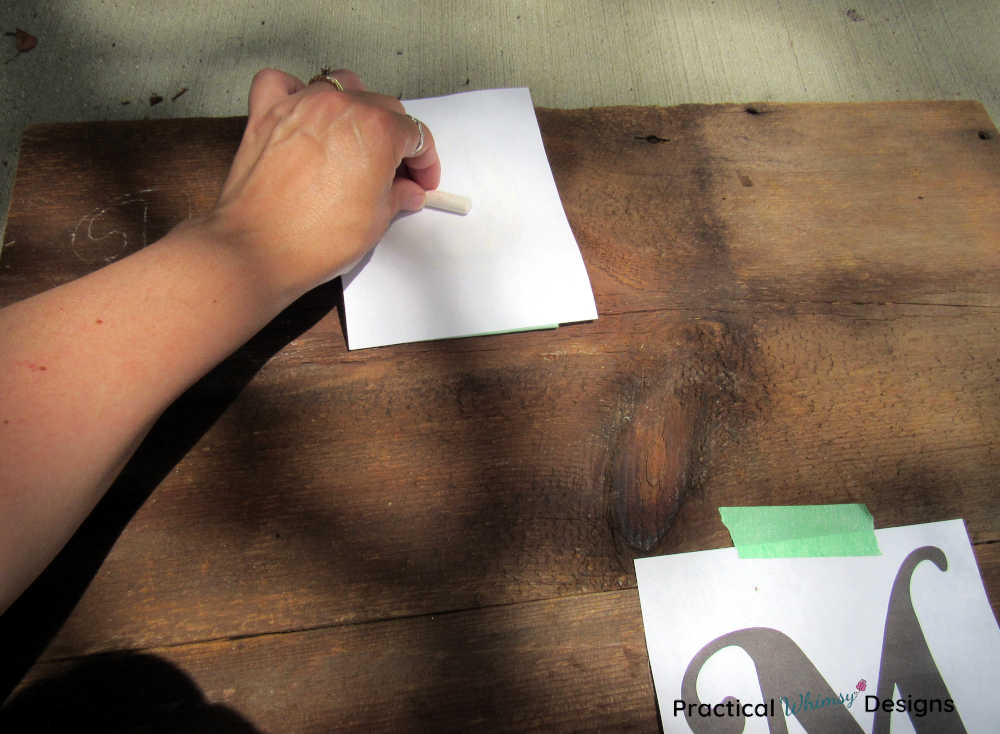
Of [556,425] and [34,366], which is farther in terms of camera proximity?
[556,425]

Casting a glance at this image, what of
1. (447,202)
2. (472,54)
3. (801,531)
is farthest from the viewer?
(472,54)

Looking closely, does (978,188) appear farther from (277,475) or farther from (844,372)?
(277,475)

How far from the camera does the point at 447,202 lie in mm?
674

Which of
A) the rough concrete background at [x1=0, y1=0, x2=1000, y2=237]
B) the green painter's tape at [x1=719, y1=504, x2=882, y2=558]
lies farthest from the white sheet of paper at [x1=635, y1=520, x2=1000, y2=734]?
the rough concrete background at [x1=0, y1=0, x2=1000, y2=237]

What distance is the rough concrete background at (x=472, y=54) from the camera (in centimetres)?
119

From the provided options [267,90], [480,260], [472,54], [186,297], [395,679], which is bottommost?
[395,679]

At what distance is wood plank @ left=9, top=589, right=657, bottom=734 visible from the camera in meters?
0.46

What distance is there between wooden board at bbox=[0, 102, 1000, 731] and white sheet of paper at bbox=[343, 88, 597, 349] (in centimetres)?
3

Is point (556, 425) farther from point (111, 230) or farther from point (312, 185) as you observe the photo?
point (111, 230)

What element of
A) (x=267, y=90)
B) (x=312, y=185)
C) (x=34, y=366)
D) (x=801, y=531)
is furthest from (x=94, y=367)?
(x=801, y=531)

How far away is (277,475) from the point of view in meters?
0.54

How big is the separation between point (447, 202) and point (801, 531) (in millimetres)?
494

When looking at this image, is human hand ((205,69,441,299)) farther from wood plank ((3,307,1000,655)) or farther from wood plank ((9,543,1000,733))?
wood plank ((9,543,1000,733))

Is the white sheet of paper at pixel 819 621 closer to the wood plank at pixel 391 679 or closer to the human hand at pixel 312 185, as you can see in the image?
the wood plank at pixel 391 679
